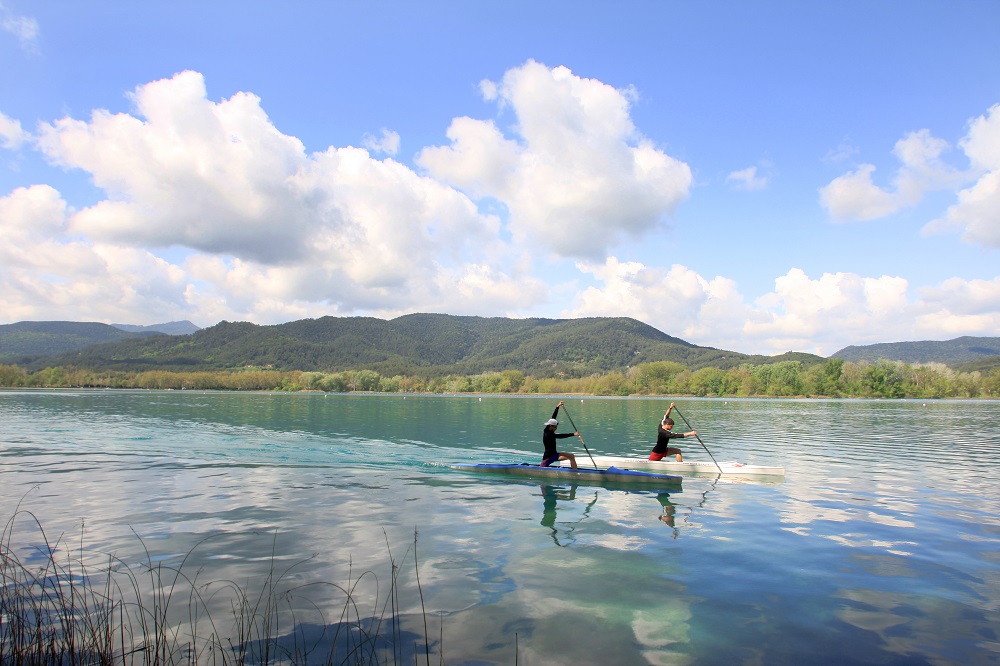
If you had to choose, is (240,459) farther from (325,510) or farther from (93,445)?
(325,510)

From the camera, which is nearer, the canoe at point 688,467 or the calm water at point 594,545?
the calm water at point 594,545

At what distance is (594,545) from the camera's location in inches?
548

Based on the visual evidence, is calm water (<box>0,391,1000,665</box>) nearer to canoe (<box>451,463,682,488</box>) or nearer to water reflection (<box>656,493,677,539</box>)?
water reflection (<box>656,493,677,539</box>)

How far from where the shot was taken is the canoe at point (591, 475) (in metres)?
22.3

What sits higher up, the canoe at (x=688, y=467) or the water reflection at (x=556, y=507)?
the canoe at (x=688, y=467)

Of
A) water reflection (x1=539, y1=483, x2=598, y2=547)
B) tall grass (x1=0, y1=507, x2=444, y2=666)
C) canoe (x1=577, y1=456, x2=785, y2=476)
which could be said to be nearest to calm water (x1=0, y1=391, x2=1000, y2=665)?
water reflection (x1=539, y1=483, x2=598, y2=547)

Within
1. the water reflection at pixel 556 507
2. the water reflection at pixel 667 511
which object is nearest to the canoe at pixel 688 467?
the water reflection at pixel 556 507

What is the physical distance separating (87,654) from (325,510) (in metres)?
10.0

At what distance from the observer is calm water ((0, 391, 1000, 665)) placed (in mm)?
8984

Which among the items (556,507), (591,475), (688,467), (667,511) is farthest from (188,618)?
(688,467)

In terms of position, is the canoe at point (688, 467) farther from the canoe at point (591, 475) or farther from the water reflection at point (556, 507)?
the water reflection at point (556, 507)

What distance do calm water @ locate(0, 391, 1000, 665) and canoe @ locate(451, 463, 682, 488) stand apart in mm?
892

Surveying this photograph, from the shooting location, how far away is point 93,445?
34.2 m

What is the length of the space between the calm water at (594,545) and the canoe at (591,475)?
2.93 feet
